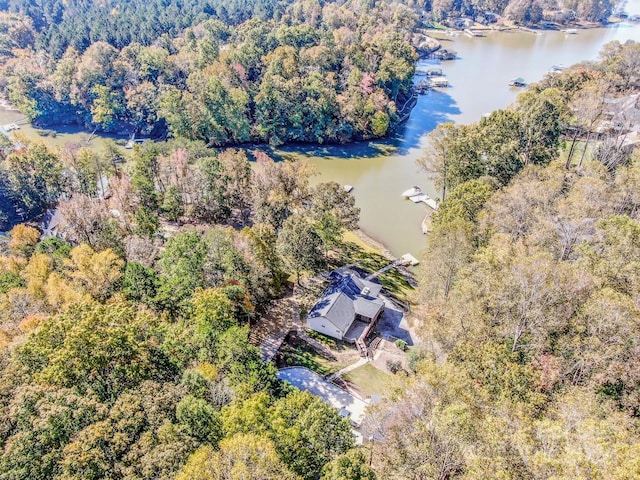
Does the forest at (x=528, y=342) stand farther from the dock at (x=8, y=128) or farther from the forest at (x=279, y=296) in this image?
the dock at (x=8, y=128)

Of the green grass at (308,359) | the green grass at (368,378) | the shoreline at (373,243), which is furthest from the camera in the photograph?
the shoreline at (373,243)

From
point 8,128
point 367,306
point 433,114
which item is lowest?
point 367,306

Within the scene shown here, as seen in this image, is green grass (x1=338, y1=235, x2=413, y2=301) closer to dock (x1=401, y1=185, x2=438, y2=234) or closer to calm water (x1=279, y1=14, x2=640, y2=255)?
calm water (x1=279, y1=14, x2=640, y2=255)

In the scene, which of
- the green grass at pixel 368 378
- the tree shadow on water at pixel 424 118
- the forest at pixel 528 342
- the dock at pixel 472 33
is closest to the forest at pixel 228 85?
the tree shadow on water at pixel 424 118

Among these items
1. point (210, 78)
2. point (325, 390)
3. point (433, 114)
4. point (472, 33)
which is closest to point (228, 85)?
point (210, 78)

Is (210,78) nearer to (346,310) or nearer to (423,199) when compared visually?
(423,199)

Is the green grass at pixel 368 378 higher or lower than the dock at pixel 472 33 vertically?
lower

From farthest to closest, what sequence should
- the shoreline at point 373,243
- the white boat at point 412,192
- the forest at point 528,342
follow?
1. the white boat at point 412,192
2. the shoreline at point 373,243
3. the forest at point 528,342
